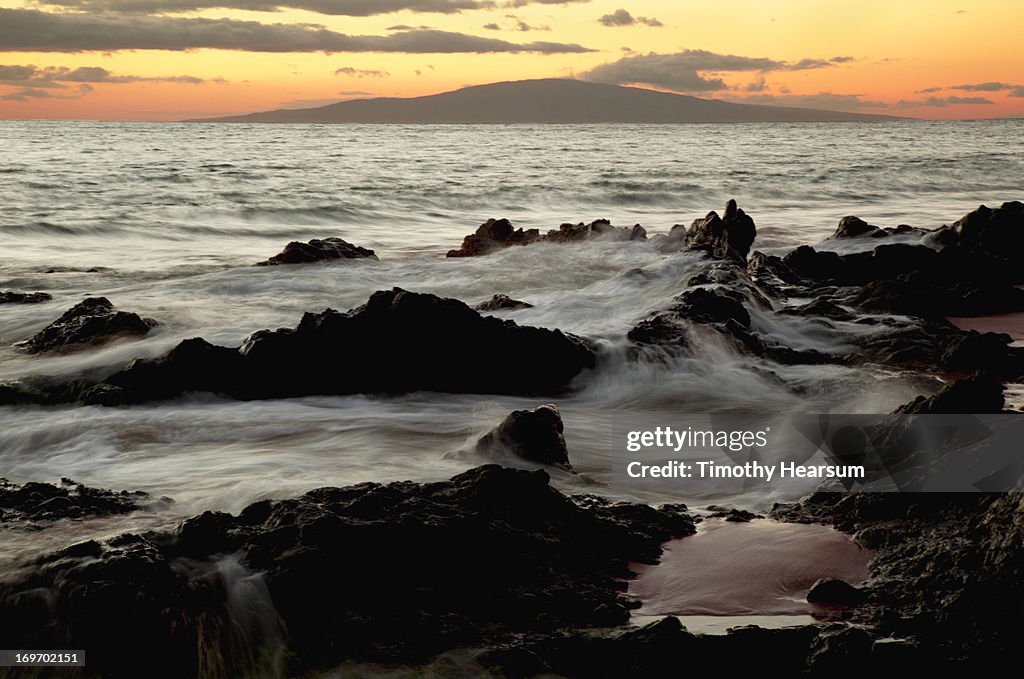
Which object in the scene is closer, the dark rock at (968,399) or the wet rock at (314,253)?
the dark rock at (968,399)

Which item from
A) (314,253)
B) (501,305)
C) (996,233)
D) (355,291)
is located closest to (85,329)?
(501,305)

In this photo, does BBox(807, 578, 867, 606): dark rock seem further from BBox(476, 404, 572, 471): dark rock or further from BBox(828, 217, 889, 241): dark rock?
BBox(828, 217, 889, 241): dark rock

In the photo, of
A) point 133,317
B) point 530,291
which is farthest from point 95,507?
point 530,291

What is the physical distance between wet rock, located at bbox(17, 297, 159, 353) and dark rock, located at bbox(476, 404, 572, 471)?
4.52m

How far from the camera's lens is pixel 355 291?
470 inches

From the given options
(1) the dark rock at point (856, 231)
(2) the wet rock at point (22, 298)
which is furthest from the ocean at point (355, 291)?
(1) the dark rock at point (856, 231)

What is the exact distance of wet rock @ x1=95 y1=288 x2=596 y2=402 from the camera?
661cm

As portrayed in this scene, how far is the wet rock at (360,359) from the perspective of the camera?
21.7 ft

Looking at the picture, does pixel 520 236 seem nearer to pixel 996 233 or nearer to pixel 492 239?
pixel 492 239

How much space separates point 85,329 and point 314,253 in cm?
587

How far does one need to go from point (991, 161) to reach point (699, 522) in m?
45.1

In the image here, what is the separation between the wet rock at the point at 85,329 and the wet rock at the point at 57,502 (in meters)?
3.92

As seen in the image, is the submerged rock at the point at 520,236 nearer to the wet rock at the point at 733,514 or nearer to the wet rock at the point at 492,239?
the wet rock at the point at 492,239

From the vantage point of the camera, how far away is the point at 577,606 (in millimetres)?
3480
